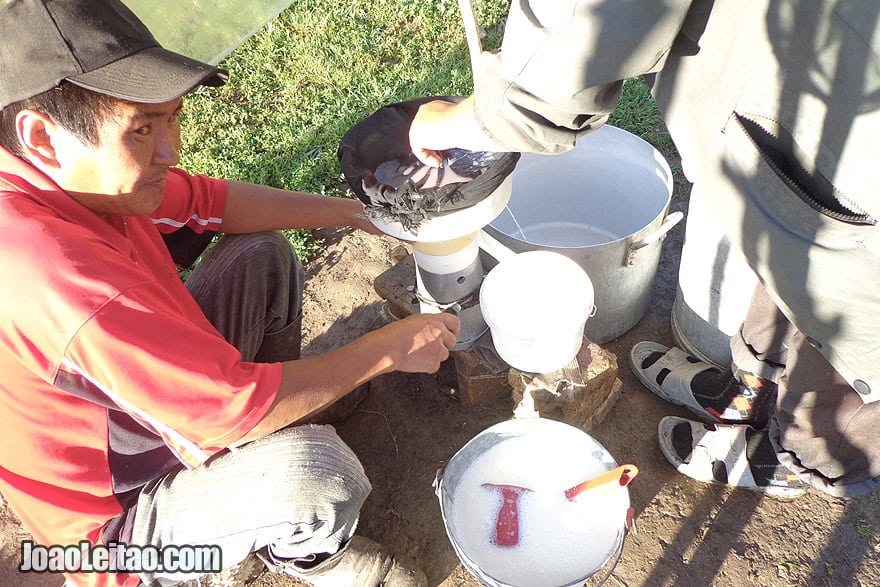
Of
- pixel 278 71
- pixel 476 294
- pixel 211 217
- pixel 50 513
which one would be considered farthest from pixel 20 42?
pixel 278 71

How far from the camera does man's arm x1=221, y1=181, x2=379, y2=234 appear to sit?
8.08 ft

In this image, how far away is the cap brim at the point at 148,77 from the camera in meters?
1.61

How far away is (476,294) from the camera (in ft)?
8.46

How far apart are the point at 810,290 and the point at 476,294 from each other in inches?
46.6

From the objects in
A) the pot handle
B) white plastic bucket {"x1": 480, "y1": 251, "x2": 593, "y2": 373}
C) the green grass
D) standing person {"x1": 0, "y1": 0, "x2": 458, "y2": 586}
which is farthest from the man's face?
the green grass

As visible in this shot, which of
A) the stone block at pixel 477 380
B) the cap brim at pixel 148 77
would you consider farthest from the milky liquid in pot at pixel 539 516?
the cap brim at pixel 148 77

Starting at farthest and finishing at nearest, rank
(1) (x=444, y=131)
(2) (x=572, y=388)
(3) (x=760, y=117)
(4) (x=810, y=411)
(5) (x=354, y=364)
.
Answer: (2) (x=572, y=388) → (4) (x=810, y=411) → (5) (x=354, y=364) → (1) (x=444, y=131) → (3) (x=760, y=117)

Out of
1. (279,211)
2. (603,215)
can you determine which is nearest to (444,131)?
(279,211)

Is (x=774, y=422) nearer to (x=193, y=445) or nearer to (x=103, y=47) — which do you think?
(x=193, y=445)

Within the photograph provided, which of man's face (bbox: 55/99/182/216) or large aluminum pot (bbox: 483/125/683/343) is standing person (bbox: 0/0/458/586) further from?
large aluminum pot (bbox: 483/125/683/343)

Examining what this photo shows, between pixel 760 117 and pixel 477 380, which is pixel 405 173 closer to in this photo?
pixel 477 380

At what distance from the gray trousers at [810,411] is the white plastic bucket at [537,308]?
67cm

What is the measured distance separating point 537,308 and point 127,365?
47.1 inches

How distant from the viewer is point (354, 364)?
203 centimetres
